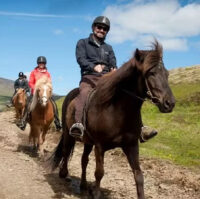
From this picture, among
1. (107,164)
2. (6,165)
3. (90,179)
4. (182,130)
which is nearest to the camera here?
(90,179)

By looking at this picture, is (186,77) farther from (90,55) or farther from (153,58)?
(153,58)

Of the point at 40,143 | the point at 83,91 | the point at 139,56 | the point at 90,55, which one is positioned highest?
the point at 90,55

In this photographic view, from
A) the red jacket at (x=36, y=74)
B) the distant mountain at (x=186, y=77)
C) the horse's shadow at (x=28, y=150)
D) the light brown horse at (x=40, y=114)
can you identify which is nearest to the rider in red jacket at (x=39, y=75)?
the red jacket at (x=36, y=74)

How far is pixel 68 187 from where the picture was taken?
29.0 feet

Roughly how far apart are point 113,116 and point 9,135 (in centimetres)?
1264

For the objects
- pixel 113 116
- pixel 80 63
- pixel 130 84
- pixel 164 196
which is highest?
pixel 80 63

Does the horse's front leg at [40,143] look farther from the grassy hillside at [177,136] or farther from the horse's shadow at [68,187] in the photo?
the grassy hillside at [177,136]

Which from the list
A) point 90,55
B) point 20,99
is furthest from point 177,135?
point 90,55

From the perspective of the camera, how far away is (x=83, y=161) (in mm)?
8797

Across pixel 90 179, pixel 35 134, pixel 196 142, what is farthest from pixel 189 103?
pixel 90 179

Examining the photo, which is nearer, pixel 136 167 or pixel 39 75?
pixel 136 167

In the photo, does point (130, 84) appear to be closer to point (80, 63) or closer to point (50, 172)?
point (80, 63)

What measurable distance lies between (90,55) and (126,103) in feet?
6.29

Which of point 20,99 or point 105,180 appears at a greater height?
point 20,99
